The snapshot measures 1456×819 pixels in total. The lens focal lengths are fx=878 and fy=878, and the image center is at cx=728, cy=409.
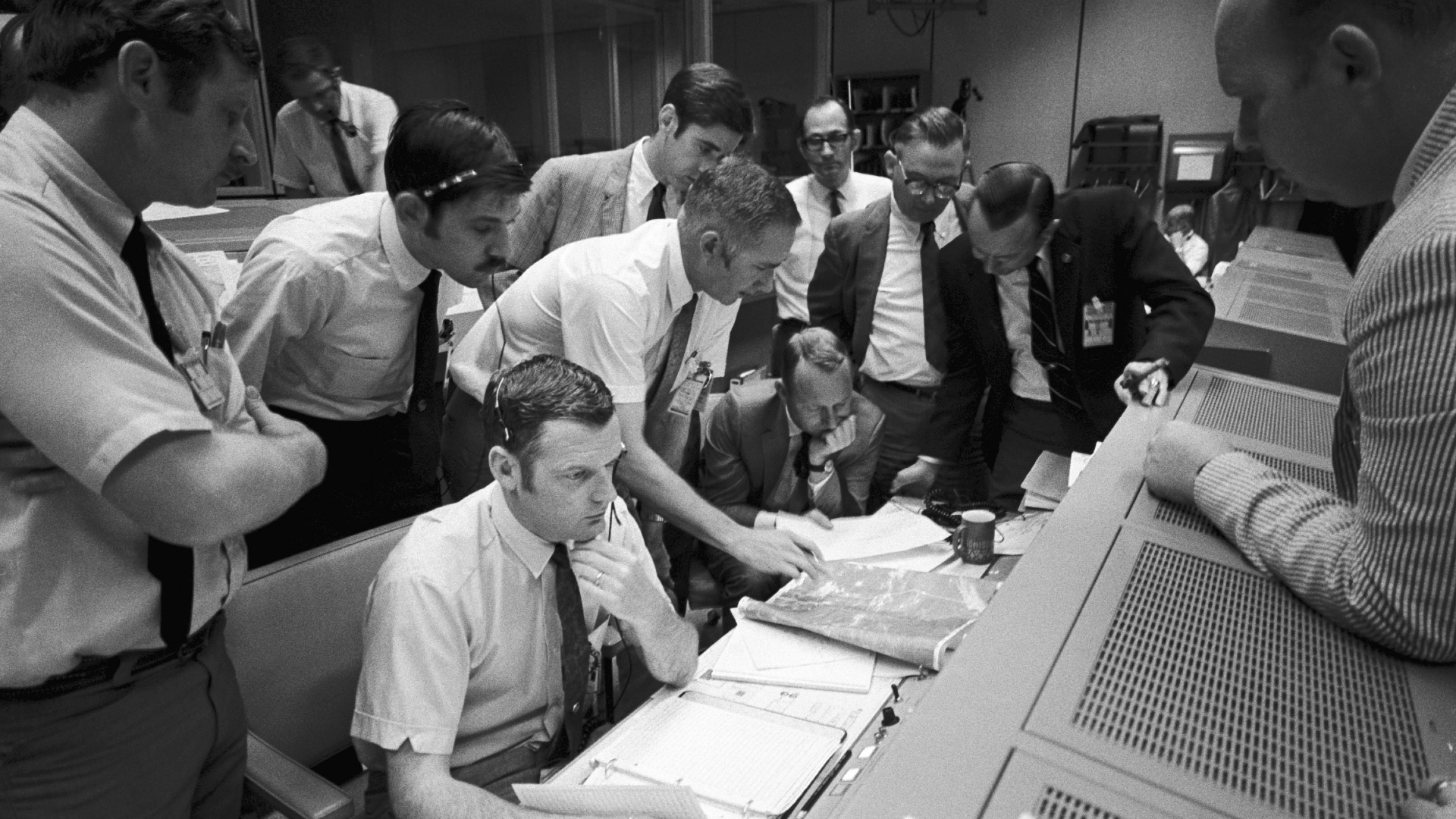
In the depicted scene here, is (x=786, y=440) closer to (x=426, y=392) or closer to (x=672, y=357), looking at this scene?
(x=672, y=357)

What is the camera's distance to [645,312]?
71.1 inches

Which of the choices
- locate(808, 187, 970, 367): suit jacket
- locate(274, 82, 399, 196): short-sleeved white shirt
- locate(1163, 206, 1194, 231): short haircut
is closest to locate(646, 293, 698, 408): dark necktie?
locate(808, 187, 970, 367): suit jacket

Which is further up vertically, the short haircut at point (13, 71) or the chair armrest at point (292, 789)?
the short haircut at point (13, 71)

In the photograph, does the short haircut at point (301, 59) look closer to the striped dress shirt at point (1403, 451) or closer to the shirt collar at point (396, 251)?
the shirt collar at point (396, 251)

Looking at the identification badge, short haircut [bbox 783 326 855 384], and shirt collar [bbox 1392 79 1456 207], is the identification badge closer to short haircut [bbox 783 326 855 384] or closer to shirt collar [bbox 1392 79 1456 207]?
short haircut [bbox 783 326 855 384]

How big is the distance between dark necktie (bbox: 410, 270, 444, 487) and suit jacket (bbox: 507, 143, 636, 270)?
0.95m

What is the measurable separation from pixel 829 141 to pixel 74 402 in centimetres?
296

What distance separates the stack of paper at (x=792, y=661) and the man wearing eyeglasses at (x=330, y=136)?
195 centimetres

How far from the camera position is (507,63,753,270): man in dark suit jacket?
2541 millimetres

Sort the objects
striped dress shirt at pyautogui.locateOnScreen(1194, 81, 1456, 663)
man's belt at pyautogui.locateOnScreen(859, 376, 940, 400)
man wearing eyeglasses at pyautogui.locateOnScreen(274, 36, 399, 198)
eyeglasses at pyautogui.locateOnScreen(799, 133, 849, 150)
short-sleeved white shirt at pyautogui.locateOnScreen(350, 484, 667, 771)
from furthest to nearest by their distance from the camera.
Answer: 1. eyeglasses at pyautogui.locateOnScreen(799, 133, 849, 150)
2. man's belt at pyautogui.locateOnScreen(859, 376, 940, 400)
3. man wearing eyeglasses at pyautogui.locateOnScreen(274, 36, 399, 198)
4. short-sleeved white shirt at pyautogui.locateOnScreen(350, 484, 667, 771)
5. striped dress shirt at pyautogui.locateOnScreen(1194, 81, 1456, 663)

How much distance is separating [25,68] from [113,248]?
20cm

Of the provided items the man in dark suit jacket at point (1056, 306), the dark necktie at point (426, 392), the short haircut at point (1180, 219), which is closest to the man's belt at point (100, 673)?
the dark necktie at point (426, 392)

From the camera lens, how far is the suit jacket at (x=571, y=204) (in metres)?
2.71

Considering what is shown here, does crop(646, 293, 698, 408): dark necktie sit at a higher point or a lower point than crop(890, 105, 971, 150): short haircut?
lower
